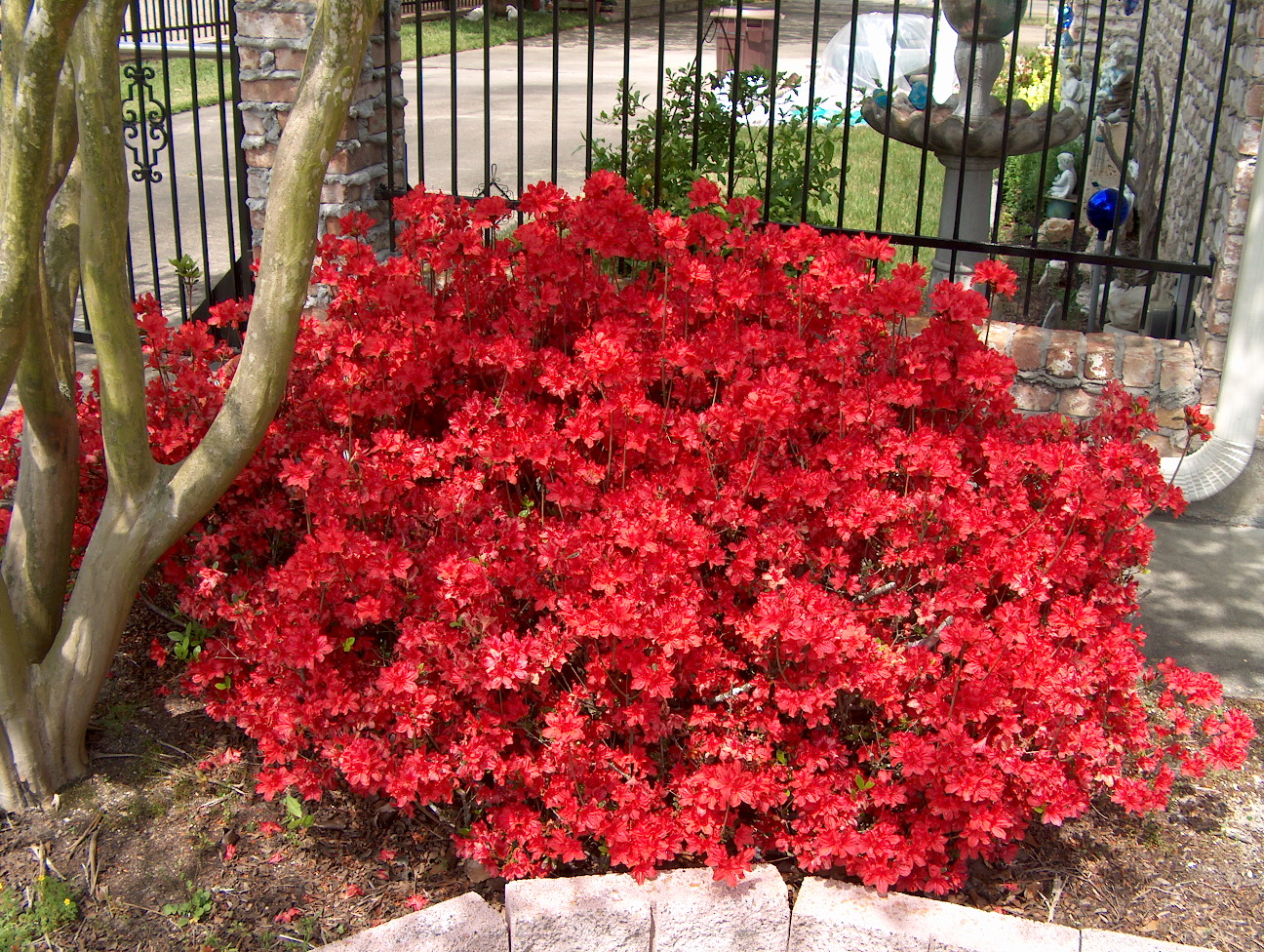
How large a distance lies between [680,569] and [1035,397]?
2274mm

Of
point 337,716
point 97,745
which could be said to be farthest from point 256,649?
point 97,745

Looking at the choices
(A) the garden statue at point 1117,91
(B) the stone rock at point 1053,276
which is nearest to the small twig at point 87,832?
(B) the stone rock at point 1053,276

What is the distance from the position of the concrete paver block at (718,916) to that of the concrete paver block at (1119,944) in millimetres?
574

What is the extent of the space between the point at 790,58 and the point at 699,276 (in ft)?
55.7

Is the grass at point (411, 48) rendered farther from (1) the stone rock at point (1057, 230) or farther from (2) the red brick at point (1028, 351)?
(2) the red brick at point (1028, 351)

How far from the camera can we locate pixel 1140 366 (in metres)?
4.16

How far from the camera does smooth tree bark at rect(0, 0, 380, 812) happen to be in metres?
2.22

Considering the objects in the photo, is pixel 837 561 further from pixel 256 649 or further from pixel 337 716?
pixel 256 649

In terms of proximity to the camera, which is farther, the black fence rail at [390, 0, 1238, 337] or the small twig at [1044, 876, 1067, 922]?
the black fence rail at [390, 0, 1238, 337]

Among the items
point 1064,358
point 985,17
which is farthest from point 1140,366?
point 985,17

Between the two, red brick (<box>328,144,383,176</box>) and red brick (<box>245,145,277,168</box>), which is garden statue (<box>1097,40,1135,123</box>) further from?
red brick (<box>245,145,277,168</box>)

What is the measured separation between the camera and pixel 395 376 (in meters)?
2.91

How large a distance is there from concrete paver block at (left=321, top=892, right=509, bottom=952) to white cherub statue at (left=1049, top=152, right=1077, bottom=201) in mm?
7755

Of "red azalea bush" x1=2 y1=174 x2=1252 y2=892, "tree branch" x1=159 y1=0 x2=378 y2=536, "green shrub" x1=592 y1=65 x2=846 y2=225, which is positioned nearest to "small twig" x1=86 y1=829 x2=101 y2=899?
"red azalea bush" x1=2 y1=174 x2=1252 y2=892
